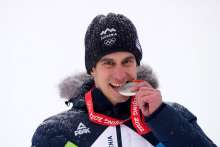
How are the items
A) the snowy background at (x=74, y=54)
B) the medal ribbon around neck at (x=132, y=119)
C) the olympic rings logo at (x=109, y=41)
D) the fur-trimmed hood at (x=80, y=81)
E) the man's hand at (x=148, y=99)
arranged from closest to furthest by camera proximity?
the man's hand at (x=148, y=99)
the medal ribbon around neck at (x=132, y=119)
the olympic rings logo at (x=109, y=41)
the fur-trimmed hood at (x=80, y=81)
the snowy background at (x=74, y=54)

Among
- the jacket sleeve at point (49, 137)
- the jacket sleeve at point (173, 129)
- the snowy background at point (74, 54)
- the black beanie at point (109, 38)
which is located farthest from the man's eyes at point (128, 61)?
the snowy background at point (74, 54)

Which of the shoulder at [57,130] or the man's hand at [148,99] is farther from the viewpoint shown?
the shoulder at [57,130]

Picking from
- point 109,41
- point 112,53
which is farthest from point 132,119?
point 109,41

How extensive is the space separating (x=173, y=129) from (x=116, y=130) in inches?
16.1

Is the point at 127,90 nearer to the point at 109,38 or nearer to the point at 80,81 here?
the point at 109,38

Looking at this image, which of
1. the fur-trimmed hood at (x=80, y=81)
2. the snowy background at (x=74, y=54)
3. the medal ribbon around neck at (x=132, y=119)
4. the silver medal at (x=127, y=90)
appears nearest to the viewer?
the silver medal at (x=127, y=90)

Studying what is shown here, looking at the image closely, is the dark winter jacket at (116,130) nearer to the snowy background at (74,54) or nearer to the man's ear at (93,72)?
the man's ear at (93,72)

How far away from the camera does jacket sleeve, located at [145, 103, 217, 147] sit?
3.36m

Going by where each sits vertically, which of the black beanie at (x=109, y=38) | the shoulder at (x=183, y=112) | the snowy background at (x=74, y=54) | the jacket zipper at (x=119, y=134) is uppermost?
the black beanie at (x=109, y=38)

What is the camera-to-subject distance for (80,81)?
428 centimetres

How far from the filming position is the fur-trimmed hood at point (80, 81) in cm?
411

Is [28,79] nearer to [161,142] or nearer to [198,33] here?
[198,33]

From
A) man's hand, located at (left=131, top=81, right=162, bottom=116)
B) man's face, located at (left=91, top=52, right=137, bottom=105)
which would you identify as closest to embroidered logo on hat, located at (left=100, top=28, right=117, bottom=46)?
man's face, located at (left=91, top=52, right=137, bottom=105)

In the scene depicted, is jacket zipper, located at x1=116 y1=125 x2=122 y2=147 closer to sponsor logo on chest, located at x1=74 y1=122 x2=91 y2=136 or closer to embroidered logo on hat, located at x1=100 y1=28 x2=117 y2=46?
sponsor logo on chest, located at x1=74 y1=122 x2=91 y2=136
